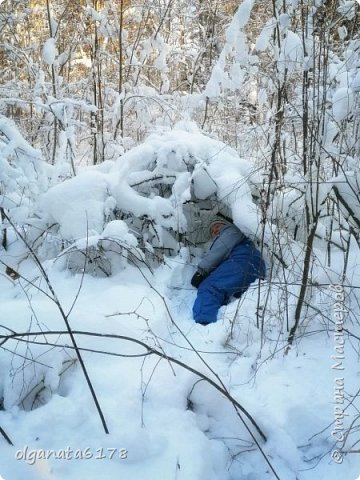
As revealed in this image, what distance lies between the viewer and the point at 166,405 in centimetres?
198

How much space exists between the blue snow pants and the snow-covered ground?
A: 1.21ft

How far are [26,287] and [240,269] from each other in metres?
1.59

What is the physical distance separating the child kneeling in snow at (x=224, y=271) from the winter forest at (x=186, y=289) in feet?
0.34

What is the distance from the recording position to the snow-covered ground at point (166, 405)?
5.67 feet

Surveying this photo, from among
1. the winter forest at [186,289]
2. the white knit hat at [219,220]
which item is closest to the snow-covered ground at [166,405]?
the winter forest at [186,289]

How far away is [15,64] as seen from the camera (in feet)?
15.5

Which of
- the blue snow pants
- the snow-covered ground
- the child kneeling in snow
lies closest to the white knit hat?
the child kneeling in snow

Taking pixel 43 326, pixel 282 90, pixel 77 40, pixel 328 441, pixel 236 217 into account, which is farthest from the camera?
pixel 77 40

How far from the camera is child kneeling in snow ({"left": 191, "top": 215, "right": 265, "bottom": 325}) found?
9.89 ft

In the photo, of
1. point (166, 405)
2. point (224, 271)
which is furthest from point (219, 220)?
point (166, 405)

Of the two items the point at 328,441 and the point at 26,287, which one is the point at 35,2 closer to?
the point at 26,287

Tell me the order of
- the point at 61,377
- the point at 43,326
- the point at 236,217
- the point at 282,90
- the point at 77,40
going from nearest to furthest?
the point at 61,377 < the point at 43,326 < the point at 282,90 < the point at 236,217 < the point at 77,40

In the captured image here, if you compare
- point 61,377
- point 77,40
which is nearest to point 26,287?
point 61,377

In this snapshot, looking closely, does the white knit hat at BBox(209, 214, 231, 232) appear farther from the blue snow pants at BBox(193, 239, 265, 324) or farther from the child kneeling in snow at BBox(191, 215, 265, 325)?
the blue snow pants at BBox(193, 239, 265, 324)
